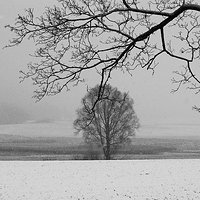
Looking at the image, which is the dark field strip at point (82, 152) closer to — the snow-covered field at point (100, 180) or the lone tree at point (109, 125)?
the lone tree at point (109, 125)

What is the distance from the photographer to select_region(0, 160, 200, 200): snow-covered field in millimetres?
16062

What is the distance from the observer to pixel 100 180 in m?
18.9

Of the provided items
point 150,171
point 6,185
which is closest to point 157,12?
point 6,185

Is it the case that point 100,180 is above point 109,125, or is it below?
below

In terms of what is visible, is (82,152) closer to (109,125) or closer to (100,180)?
(109,125)

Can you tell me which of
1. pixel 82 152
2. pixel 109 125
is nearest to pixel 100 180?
pixel 109 125

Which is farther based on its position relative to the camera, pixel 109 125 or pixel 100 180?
pixel 109 125

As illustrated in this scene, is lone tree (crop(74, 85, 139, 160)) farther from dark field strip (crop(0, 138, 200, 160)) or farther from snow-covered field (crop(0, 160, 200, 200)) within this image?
snow-covered field (crop(0, 160, 200, 200))

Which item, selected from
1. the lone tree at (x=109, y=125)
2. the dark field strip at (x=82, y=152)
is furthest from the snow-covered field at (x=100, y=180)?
the lone tree at (x=109, y=125)

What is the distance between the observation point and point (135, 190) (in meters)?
16.9

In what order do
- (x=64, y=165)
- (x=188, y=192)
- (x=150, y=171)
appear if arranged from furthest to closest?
(x=64, y=165) → (x=150, y=171) → (x=188, y=192)

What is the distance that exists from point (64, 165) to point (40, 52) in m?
13.5

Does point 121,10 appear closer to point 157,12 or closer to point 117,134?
point 157,12

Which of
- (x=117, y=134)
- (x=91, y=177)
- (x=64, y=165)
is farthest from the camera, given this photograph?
(x=117, y=134)
